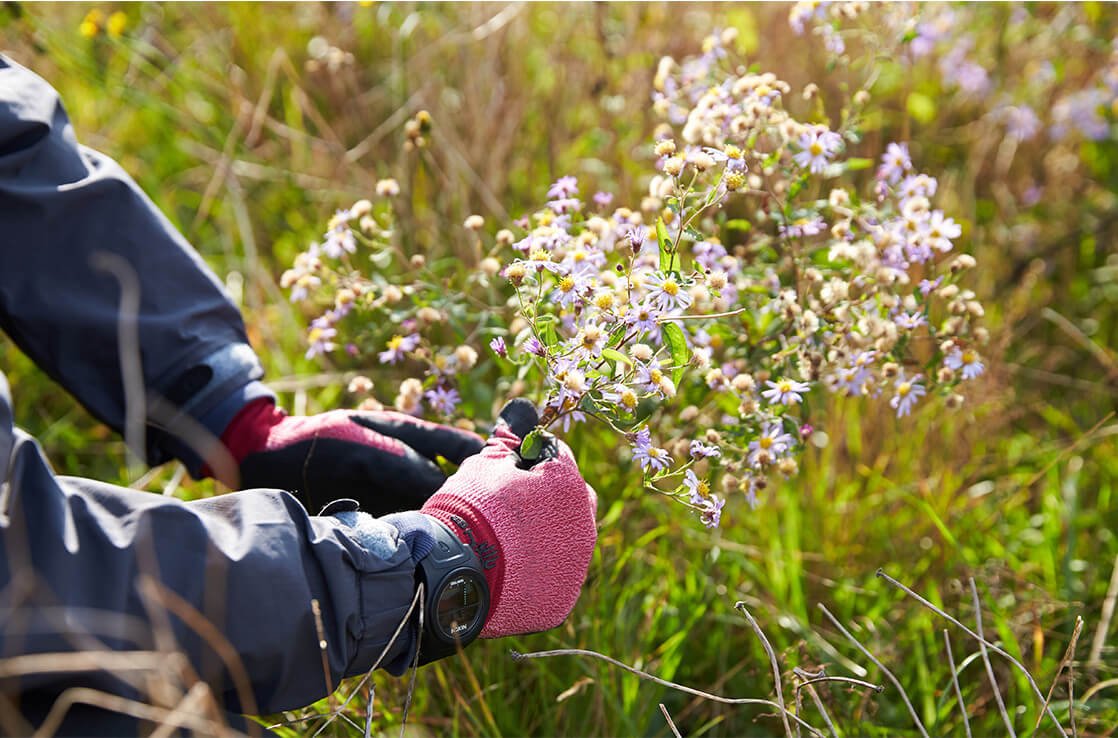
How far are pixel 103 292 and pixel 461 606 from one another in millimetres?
928

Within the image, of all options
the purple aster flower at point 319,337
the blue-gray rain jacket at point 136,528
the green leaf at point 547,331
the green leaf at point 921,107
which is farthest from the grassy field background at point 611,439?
the green leaf at point 547,331

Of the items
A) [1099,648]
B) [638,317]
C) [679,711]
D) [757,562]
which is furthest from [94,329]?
[1099,648]

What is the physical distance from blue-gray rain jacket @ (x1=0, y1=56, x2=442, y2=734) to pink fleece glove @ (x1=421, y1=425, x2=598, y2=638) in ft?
0.26

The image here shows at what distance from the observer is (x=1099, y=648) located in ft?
5.75

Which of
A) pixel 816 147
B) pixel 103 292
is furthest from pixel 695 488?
pixel 103 292

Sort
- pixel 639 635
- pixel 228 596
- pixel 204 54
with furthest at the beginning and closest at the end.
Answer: pixel 204 54 < pixel 639 635 < pixel 228 596

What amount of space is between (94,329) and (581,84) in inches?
76.6

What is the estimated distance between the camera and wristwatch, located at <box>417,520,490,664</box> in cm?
130

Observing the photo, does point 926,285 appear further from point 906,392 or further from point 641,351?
point 641,351

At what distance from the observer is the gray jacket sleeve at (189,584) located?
41.4 inches

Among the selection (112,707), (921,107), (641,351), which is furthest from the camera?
(921,107)

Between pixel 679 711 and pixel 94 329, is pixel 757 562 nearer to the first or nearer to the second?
pixel 679 711

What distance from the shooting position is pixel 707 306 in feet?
5.22

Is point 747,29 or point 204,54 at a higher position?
point 747,29
